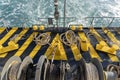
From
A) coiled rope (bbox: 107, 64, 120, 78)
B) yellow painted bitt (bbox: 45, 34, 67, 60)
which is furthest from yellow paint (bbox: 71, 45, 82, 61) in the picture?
coiled rope (bbox: 107, 64, 120, 78)

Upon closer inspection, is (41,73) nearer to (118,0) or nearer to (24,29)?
(24,29)

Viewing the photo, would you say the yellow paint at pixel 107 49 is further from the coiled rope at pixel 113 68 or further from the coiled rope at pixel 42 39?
the coiled rope at pixel 42 39

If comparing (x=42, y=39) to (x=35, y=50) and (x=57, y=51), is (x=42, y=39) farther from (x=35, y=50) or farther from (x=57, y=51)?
(x=57, y=51)

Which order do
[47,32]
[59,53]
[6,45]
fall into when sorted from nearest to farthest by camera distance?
1. [59,53]
2. [6,45]
3. [47,32]

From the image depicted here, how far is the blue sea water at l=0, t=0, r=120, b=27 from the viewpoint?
84.3 ft

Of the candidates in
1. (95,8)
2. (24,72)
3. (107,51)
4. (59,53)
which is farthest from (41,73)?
(95,8)

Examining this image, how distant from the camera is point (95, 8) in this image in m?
27.9

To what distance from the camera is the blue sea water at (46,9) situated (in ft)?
84.3

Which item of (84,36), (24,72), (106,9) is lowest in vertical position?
(106,9)

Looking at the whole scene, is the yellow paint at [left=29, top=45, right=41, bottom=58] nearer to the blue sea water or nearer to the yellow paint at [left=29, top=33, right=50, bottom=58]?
the yellow paint at [left=29, top=33, right=50, bottom=58]

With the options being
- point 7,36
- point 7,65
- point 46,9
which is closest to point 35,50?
point 7,36

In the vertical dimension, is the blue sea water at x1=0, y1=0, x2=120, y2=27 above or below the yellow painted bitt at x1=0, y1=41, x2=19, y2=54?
below

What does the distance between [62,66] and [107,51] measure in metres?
4.97

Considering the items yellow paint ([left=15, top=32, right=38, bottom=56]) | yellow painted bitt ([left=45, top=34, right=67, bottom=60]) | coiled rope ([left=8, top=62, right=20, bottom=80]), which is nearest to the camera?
coiled rope ([left=8, top=62, right=20, bottom=80])
